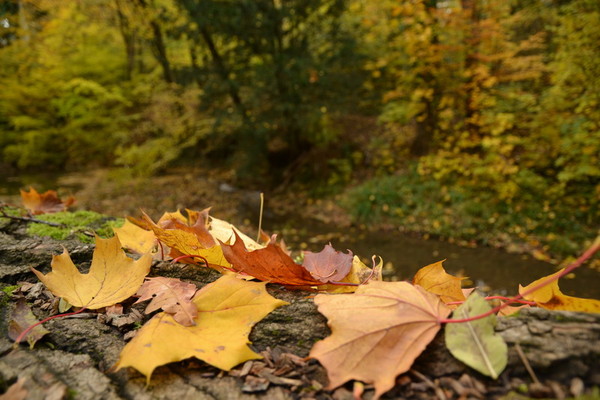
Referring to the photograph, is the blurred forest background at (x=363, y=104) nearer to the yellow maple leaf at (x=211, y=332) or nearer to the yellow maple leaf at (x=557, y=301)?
the yellow maple leaf at (x=211, y=332)

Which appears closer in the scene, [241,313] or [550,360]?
[550,360]

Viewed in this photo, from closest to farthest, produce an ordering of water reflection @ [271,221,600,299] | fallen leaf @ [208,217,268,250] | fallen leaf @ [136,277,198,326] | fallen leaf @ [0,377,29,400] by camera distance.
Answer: fallen leaf @ [0,377,29,400]
fallen leaf @ [136,277,198,326]
fallen leaf @ [208,217,268,250]
water reflection @ [271,221,600,299]

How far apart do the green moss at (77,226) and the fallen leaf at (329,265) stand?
2.52ft

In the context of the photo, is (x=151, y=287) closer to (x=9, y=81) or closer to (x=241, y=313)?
(x=241, y=313)

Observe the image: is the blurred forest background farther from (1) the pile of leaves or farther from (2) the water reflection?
(1) the pile of leaves

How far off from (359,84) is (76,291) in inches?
332

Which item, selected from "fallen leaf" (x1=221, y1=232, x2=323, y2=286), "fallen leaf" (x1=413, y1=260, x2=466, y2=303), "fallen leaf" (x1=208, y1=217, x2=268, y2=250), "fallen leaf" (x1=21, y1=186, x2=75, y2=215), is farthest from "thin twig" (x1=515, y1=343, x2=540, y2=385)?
"fallen leaf" (x1=21, y1=186, x2=75, y2=215)

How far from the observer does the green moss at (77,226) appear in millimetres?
1267

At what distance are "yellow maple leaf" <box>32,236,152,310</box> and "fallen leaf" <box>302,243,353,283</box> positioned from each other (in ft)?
1.28

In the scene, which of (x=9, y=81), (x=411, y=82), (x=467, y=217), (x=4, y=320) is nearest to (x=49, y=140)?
(x=9, y=81)

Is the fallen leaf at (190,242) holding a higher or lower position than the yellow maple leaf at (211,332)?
higher

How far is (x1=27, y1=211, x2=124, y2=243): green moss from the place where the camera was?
1267 millimetres

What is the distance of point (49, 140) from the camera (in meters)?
11.9

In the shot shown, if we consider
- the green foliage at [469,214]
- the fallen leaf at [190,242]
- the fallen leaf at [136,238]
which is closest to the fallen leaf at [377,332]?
the fallen leaf at [190,242]
